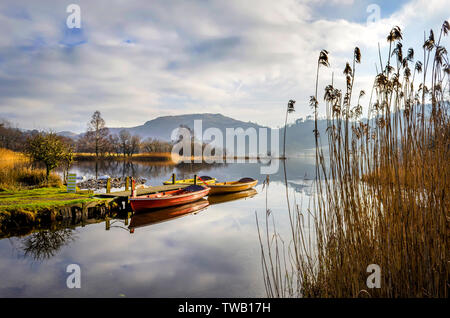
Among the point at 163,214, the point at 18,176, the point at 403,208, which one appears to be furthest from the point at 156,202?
the point at 403,208

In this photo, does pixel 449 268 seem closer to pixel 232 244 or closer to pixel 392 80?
pixel 392 80

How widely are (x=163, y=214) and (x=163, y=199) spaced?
2.35ft

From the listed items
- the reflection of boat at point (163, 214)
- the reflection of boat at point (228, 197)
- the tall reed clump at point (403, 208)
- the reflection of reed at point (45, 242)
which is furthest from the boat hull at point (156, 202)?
the tall reed clump at point (403, 208)

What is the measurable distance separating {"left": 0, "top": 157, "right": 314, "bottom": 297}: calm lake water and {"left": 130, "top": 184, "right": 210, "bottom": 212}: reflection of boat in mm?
705

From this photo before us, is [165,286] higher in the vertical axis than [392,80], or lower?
lower

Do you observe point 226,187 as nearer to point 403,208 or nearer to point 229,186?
point 229,186

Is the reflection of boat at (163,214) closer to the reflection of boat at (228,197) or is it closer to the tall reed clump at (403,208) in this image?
the reflection of boat at (228,197)

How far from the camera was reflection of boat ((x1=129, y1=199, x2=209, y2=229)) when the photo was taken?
1012cm

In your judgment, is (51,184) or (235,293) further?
(51,184)

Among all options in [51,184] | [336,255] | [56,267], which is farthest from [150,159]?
[336,255]

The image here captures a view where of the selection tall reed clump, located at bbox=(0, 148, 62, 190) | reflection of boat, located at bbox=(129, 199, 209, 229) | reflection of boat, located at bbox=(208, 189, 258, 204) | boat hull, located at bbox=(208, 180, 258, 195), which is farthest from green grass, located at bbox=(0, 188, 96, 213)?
boat hull, located at bbox=(208, 180, 258, 195)

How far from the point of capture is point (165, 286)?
543 cm

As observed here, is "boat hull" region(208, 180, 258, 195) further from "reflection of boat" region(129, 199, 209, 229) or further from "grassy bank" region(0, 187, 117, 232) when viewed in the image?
"grassy bank" region(0, 187, 117, 232)
